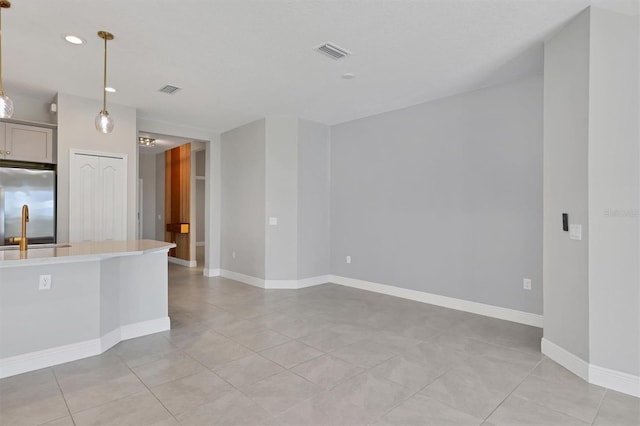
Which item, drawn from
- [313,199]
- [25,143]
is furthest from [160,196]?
[313,199]

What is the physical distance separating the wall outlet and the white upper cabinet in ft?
8.13

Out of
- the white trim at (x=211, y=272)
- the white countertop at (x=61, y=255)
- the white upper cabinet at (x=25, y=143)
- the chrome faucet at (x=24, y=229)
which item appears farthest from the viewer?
the white trim at (x=211, y=272)

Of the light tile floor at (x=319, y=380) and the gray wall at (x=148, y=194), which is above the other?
the gray wall at (x=148, y=194)

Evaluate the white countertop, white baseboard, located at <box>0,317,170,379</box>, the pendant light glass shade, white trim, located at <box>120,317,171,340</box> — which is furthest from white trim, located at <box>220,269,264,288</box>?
the pendant light glass shade

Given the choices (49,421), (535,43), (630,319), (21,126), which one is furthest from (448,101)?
(21,126)

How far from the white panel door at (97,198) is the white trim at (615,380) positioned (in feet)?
18.6

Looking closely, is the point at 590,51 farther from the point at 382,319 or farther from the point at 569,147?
the point at 382,319

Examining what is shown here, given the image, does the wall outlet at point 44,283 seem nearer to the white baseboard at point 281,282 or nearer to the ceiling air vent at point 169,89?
the ceiling air vent at point 169,89

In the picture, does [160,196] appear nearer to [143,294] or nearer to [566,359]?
[143,294]

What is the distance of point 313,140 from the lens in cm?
625

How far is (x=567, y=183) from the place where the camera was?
9.68ft

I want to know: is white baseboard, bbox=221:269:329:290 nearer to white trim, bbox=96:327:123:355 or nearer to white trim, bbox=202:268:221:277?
white trim, bbox=202:268:221:277

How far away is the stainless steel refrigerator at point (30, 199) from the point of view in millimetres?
4215

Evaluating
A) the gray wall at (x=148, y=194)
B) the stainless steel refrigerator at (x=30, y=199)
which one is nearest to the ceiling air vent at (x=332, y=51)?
the stainless steel refrigerator at (x=30, y=199)
